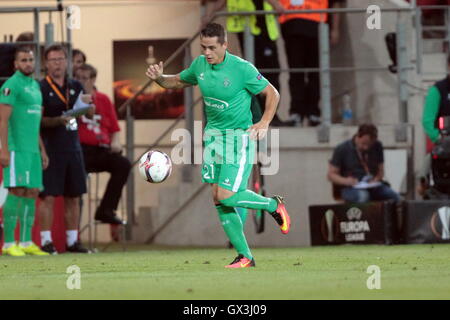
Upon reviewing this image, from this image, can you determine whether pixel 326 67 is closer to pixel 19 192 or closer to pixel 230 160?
pixel 19 192

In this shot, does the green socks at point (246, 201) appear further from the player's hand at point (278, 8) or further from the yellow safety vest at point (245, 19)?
the yellow safety vest at point (245, 19)

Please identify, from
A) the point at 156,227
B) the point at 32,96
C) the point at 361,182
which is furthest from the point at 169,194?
the point at 32,96

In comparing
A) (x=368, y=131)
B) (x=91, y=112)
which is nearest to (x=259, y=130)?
(x=91, y=112)

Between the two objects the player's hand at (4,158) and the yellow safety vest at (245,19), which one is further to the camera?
the yellow safety vest at (245,19)

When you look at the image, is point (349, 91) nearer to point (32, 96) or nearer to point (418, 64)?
point (418, 64)

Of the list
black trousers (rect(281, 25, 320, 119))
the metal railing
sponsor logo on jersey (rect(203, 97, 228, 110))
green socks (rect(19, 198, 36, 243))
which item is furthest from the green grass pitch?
black trousers (rect(281, 25, 320, 119))

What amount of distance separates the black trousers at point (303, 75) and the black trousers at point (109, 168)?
272cm

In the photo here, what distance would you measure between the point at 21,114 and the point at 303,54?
15.2 ft

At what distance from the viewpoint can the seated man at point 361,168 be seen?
1505cm

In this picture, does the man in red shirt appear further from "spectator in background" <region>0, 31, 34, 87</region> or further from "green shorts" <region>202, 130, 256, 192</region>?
"green shorts" <region>202, 130, 256, 192</region>

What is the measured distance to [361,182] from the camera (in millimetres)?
15141

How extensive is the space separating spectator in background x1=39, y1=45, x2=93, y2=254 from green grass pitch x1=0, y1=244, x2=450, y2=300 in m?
1.44

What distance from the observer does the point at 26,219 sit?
42.8 feet

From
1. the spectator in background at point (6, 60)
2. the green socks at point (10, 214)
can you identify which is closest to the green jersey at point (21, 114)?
the green socks at point (10, 214)
